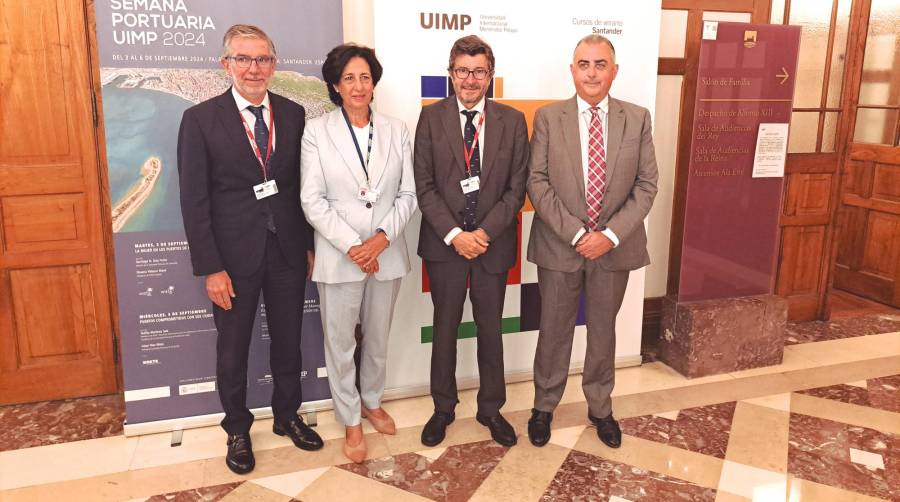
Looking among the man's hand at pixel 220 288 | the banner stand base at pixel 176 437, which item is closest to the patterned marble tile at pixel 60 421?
the banner stand base at pixel 176 437

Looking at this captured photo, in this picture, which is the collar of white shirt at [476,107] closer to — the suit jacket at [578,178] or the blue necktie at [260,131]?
the suit jacket at [578,178]

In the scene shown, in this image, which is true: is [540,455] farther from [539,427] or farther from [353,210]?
[353,210]

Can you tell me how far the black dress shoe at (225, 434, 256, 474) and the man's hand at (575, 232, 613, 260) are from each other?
1.59m

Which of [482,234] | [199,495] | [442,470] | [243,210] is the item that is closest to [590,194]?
[482,234]

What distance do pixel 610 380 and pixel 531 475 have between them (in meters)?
0.58

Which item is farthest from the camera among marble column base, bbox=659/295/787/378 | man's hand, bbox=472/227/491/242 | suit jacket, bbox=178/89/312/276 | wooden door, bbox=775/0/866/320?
wooden door, bbox=775/0/866/320

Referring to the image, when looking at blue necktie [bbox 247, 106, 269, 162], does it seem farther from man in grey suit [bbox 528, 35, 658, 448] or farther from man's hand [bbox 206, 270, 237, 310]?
man in grey suit [bbox 528, 35, 658, 448]

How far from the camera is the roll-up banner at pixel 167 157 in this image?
262 centimetres

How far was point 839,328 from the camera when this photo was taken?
4.38 meters

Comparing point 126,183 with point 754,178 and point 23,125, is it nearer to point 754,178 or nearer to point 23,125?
point 23,125

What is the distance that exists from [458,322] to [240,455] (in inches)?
41.3

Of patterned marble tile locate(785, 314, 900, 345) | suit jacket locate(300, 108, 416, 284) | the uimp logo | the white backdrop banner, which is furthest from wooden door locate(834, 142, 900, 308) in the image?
suit jacket locate(300, 108, 416, 284)

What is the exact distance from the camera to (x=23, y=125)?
2.98 m

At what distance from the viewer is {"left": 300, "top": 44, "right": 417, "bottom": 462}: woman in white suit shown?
2.51m
